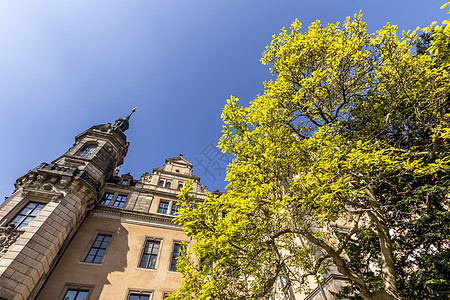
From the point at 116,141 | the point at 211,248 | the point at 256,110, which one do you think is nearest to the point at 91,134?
the point at 116,141

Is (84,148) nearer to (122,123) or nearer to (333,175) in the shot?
(122,123)

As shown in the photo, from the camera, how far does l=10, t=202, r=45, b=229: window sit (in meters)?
12.4

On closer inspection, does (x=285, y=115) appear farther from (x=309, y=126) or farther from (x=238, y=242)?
(x=238, y=242)

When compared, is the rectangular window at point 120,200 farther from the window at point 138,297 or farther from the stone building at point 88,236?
the window at point 138,297

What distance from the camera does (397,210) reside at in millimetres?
8367

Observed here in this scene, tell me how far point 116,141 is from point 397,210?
72.9 ft

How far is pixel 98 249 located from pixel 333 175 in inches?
631

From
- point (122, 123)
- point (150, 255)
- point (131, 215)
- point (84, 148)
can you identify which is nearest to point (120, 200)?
point (131, 215)

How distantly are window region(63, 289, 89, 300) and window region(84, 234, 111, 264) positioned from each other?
1.74m

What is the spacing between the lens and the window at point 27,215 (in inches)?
486

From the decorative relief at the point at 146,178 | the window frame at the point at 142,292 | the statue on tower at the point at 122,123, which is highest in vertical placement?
the statue on tower at the point at 122,123

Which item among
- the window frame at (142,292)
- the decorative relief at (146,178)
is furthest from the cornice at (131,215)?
the window frame at (142,292)

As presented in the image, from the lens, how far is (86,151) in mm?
18562

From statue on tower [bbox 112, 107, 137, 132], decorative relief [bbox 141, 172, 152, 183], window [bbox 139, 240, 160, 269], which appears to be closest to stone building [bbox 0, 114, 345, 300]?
window [bbox 139, 240, 160, 269]
